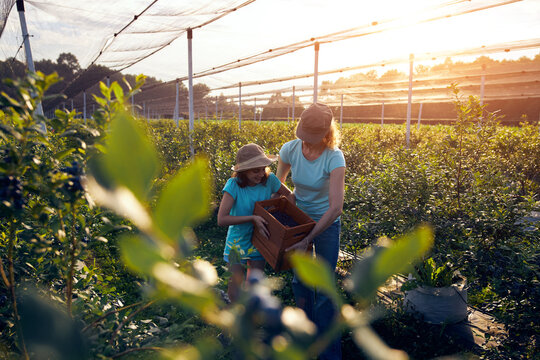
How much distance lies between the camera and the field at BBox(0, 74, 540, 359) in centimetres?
21

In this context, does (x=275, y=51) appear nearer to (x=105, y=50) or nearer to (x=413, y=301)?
(x=105, y=50)

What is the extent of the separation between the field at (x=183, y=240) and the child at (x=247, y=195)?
382 millimetres

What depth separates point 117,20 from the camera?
762 cm

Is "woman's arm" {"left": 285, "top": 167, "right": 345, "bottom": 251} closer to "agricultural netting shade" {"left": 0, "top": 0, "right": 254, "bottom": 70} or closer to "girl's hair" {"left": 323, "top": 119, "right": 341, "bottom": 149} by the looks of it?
"girl's hair" {"left": 323, "top": 119, "right": 341, "bottom": 149}

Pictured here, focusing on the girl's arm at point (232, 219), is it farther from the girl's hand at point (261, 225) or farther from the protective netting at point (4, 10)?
the protective netting at point (4, 10)

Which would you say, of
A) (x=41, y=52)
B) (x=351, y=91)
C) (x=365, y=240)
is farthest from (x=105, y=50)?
(x=351, y=91)

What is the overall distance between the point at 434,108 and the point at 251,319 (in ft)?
116

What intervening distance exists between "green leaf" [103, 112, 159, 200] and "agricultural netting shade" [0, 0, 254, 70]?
695 centimetres

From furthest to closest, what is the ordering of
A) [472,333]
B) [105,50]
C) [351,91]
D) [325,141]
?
[351,91] < [105,50] < [472,333] < [325,141]

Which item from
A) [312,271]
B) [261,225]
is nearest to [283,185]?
[261,225]

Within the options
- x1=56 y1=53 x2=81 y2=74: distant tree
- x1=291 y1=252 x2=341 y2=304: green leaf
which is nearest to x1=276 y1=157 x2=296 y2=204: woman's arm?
x1=291 y1=252 x2=341 y2=304: green leaf

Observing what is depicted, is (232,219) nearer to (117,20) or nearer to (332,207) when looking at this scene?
(332,207)

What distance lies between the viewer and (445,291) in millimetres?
3119

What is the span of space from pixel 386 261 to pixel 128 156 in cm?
18
